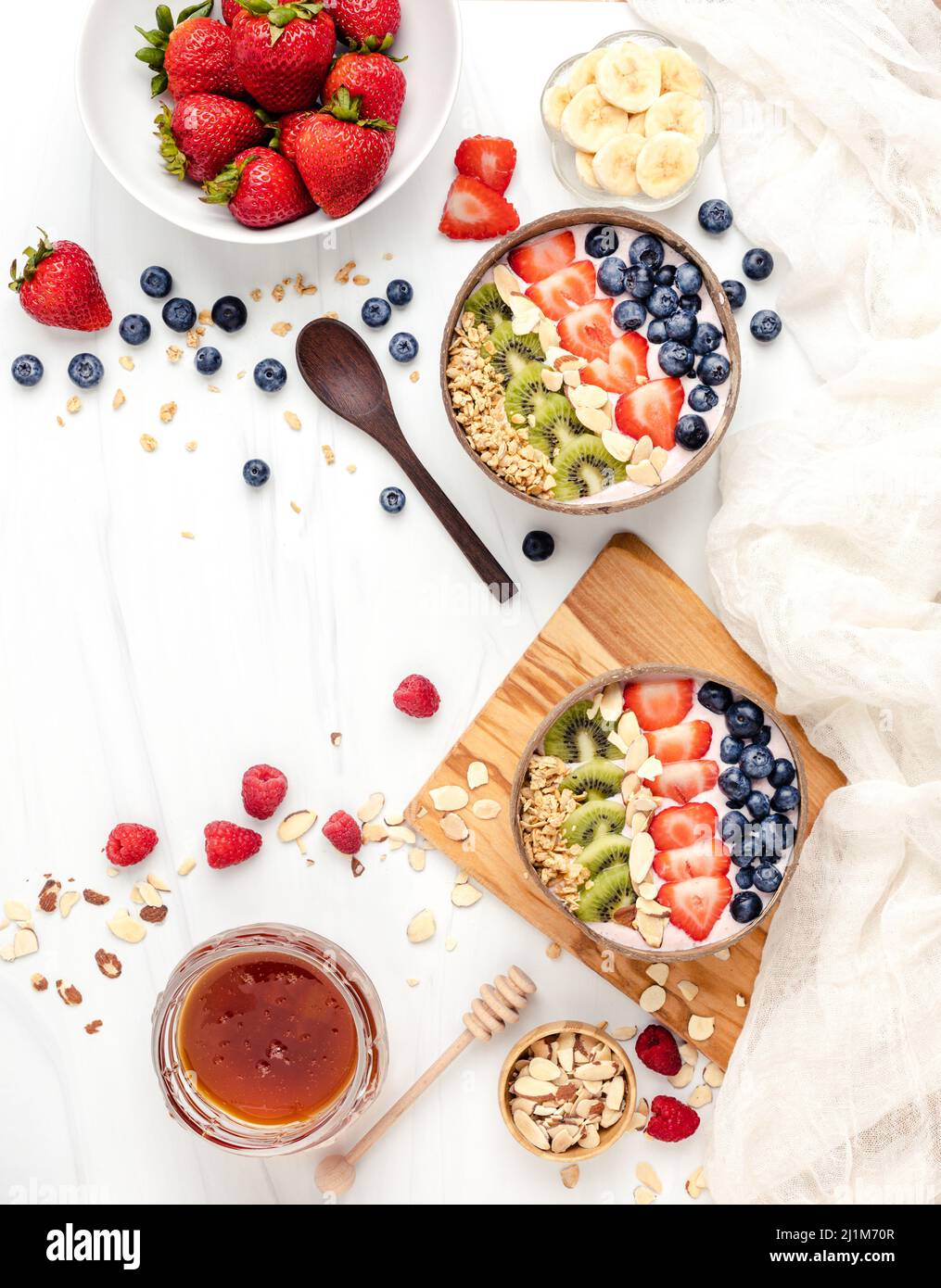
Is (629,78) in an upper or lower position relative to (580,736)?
upper

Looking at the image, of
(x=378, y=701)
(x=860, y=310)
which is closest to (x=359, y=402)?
(x=378, y=701)

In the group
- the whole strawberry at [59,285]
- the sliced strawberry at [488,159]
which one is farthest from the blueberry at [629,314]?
the whole strawberry at [59,285]

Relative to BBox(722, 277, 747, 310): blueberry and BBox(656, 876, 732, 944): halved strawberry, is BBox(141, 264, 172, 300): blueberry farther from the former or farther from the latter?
BBox(656, 876, 732, 944): halved strawberry

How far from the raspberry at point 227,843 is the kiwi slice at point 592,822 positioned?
56 cm

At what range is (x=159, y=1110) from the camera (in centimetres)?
190

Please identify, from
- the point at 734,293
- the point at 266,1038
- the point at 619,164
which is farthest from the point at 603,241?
→ the point at 266,1038

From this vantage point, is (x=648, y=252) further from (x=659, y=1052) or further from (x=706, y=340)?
(x=659, y=1052)

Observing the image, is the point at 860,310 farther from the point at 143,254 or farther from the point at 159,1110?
the point at 159,1110

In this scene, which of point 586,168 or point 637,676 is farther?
point 586,168

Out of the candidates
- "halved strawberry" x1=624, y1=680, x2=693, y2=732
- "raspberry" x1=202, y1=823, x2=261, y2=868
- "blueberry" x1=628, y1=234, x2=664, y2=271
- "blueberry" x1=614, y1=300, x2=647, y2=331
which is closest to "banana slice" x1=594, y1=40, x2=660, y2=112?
"blueberry" x1=628, y1=234, x2=664, y2=271

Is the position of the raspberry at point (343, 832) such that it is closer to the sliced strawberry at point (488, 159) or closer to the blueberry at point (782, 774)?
the blueberry at point (782, 774)

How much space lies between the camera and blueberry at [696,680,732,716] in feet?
5.65

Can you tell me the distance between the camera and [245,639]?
6.31ft

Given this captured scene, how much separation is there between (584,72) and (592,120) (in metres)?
0.08
